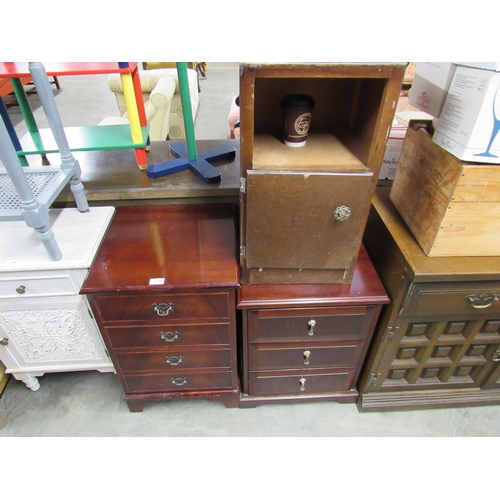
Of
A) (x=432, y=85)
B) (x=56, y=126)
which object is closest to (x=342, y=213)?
(x=432, y=85)

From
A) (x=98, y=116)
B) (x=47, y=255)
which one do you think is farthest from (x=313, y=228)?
(x=98, y=116)

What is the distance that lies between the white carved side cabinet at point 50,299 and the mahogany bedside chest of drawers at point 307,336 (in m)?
0.61

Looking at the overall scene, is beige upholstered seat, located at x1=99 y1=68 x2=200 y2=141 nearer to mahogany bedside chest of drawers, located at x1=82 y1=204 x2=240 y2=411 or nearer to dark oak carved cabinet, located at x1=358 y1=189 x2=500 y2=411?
mahogany bedside chest of drawers, located at x1=82 y1=204 x2=240 y2=411

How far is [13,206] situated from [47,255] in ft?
0.64

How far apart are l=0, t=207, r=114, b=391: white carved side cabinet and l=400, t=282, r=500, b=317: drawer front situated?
1130mm

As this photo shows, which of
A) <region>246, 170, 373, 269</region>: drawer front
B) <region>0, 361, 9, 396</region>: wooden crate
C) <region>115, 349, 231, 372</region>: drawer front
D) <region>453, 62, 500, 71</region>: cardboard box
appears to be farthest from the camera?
<region>0, 361, 9, 396</region>: wooden crate

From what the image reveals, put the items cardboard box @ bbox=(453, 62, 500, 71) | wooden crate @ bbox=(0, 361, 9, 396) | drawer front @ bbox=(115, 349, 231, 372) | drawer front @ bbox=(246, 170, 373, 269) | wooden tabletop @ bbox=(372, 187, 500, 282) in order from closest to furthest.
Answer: cardboard box @ bbox=(453, 62, 500, 71) → drawer front @ bbox=(246, 170, 373, 269) → wooden tabletop @ bbox=(372, 187, 500, 282) → drawer front @ bbox=(115, 349, 231, 372) → wooden crate @ bbox=(0, 361, 9, 396)

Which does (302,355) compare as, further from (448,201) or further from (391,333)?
(448,201)

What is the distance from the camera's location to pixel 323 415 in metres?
1.51

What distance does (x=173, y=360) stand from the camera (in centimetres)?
133

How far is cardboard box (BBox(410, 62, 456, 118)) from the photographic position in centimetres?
102

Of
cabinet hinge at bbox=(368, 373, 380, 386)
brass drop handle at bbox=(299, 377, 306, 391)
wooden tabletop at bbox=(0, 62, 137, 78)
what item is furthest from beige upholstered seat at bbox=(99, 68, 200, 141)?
cabinet hinge at bbox=(368, 373, 380, 386)

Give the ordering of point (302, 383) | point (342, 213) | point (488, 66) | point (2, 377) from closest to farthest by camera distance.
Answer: point (488, 66) < point (342, 213) < point (302, 383) < point (2, 377)

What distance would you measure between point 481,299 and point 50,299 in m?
1.54
